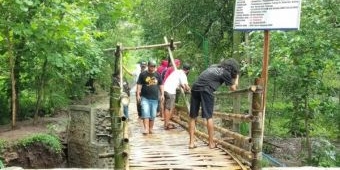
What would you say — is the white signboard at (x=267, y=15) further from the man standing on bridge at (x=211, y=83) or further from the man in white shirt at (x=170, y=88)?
the man in white shirt at (x=170, y=88)

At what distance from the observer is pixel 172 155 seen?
6672 millimetres

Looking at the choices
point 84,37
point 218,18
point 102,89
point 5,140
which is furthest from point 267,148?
point 102,89

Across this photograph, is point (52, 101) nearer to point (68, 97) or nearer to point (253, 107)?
point (68, 97)

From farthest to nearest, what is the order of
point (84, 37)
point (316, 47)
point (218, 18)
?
point (218, 18) < point (84, 37) < point (316, 47)

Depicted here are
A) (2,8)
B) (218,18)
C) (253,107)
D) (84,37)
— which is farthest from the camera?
(218,18)

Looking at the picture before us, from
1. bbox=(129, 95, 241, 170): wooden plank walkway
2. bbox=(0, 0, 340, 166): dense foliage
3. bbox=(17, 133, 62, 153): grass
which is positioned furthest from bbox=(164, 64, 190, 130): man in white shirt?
bbox=(17, 133, 62, 153): grass

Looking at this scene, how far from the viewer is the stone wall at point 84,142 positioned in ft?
40.0

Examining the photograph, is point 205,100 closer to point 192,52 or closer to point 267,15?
point 267,15

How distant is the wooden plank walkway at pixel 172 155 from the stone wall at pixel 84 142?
3.56 m

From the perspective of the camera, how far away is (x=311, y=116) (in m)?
9.59

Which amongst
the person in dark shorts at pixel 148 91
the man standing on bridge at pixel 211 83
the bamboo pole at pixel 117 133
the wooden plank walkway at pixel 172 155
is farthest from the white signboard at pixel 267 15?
the person in dark shorts at pixel 148 91

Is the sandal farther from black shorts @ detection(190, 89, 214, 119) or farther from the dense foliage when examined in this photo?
black shorts @ detection(190, 89, 214, 119)

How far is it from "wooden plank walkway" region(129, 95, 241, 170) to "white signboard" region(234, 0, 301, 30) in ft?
5.97

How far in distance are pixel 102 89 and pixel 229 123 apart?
10.1 m
